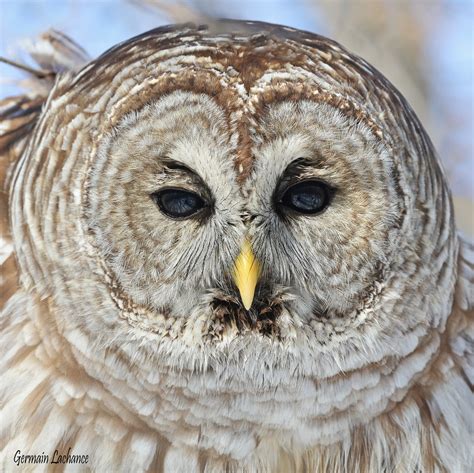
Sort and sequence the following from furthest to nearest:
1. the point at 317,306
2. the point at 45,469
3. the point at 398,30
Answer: the point at 398,30
the point at 45,469
the point at 317,306

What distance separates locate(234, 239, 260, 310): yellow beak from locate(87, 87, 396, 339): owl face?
0.03 meters

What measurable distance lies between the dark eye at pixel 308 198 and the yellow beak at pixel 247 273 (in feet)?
0.66

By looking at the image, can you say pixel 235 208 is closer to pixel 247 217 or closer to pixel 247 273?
pixel 247 217

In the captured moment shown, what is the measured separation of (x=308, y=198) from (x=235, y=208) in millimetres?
255

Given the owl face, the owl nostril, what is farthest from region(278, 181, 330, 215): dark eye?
the owl nostril

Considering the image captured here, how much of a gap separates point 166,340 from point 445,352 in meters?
1.09

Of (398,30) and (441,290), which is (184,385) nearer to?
(441,290)

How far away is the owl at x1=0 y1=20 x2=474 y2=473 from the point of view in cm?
268

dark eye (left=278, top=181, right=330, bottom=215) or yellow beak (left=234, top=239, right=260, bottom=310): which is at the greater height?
dark eye (left=278, top=181, right=330, bottom=215)

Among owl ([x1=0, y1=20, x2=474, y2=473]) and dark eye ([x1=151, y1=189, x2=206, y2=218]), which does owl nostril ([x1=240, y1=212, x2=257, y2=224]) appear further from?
dark eye ([x1=151, y1=189, x2=206, y2=218])

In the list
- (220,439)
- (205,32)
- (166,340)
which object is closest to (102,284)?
(166,340)

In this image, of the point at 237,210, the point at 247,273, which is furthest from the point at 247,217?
the point at 247,273

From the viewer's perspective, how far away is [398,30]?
14.4ft

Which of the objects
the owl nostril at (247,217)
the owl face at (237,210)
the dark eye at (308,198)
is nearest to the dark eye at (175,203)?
the owl face at (237,210)
